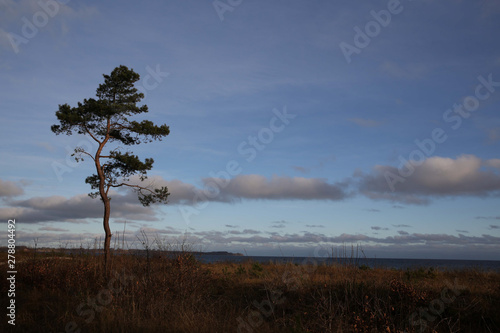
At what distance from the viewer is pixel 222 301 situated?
38.4 ft

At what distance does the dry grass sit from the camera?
829 cm

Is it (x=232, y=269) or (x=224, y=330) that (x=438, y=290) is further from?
(x=232, y=269)

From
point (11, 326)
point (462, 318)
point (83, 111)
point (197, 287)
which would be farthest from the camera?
point (83, 111)

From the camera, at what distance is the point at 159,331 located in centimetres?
731

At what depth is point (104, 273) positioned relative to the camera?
13539 millimetres

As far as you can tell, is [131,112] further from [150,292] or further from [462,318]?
[462,318]

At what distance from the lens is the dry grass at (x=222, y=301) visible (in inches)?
326

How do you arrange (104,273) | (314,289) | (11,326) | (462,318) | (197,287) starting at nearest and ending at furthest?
(11,326)
(462,318)
(197,287)
(314,289)
(104,273)

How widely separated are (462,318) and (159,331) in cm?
772

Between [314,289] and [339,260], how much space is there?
4.29ft

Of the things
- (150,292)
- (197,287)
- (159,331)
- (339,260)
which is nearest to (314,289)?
(339,260)

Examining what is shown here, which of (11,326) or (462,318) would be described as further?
(462,318)

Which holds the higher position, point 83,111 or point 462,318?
point 83,111

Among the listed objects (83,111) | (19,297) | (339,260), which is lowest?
(19,297)
